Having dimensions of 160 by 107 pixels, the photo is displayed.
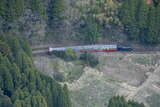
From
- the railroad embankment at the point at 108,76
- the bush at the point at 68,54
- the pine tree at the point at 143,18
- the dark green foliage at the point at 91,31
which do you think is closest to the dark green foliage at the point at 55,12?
the dark green foliage at the point at 91,31

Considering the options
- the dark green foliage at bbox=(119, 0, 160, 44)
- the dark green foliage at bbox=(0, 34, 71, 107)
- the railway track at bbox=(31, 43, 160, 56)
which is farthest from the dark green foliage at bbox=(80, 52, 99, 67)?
the dark green foliage at bbox=(0, 34, 71, 107)

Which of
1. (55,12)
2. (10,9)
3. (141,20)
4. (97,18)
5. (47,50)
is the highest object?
(10,9)

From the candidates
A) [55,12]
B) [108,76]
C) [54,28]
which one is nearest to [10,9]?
[55,12]

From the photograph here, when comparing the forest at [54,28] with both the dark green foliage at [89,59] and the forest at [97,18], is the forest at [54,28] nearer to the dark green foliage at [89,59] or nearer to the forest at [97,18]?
the forest at [97,18]

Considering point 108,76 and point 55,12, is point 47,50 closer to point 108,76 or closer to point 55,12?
point 55,12

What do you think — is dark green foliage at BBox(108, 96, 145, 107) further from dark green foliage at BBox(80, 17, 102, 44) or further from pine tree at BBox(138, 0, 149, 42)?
pine tree at BBox(138, 0, 149, 42)
